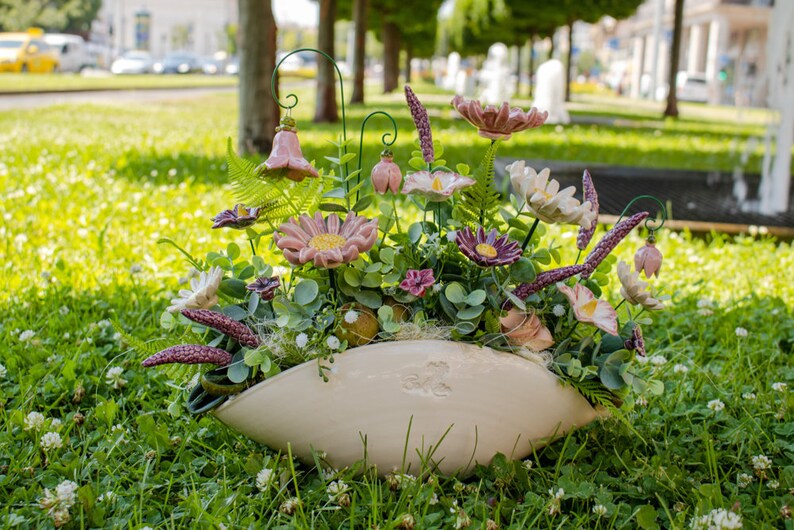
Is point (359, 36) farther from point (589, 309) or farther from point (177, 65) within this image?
point (177, 65)

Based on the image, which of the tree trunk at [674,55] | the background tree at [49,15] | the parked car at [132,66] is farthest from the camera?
the background tree at [49,15]

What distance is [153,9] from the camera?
70.6m

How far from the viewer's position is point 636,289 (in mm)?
1729

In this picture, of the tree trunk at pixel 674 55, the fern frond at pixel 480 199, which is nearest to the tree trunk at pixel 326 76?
the tree trunk at pixel 674 55

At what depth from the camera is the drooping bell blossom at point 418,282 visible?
1.65 metres

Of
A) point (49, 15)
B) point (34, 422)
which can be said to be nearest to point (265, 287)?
point (34, 422)

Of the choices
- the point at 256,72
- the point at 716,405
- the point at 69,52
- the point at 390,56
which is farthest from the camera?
the point at 69,52

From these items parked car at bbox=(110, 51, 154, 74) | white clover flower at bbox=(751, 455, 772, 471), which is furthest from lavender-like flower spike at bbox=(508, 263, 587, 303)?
parked car at bbox=(110, 51, 154, 74)

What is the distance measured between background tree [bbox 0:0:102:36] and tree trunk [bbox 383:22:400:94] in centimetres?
3958

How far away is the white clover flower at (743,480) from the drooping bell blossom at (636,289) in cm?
44

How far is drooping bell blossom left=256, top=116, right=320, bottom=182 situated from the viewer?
1695mm

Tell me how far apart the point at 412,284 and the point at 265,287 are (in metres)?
0.31

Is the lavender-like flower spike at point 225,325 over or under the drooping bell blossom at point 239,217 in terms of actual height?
under

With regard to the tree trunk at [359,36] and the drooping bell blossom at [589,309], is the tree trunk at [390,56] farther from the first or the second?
the drooping bell blossom at [589,309]
